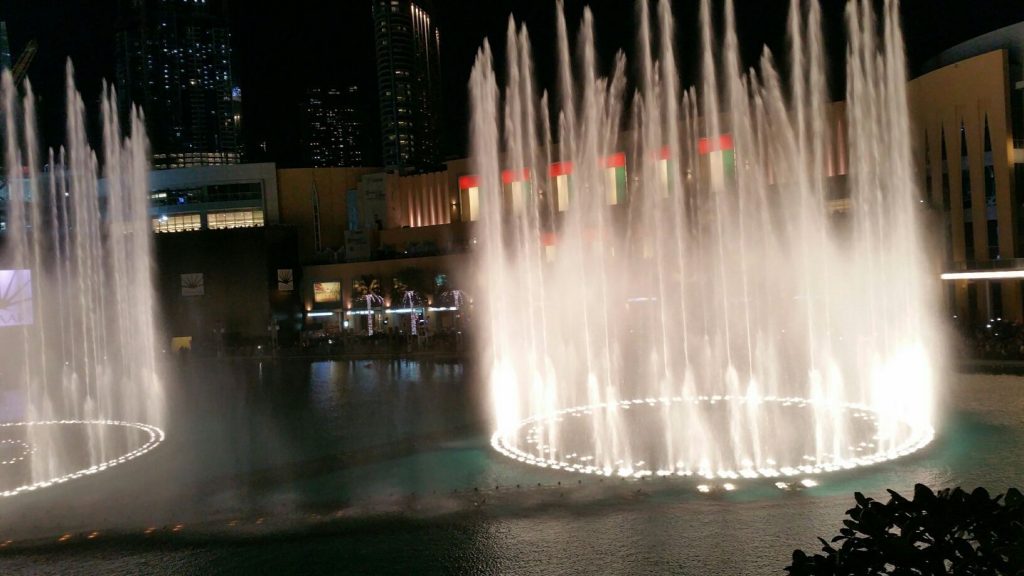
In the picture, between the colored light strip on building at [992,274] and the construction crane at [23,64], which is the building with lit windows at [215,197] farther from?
the colored light strip on building at [992,274]

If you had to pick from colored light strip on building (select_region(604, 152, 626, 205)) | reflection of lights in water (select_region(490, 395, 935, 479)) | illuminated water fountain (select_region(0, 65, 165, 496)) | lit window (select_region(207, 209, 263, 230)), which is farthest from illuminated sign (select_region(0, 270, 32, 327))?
colored light strip on building (select_region(604, 152, 626, 205))

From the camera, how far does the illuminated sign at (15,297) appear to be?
28237 mm

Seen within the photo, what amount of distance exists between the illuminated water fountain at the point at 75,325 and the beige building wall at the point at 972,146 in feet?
91.3

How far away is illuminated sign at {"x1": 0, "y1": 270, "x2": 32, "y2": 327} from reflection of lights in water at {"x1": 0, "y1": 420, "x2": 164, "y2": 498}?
35.1ft

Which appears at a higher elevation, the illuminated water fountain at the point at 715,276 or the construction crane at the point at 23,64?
the construction crane at the point at 23,64

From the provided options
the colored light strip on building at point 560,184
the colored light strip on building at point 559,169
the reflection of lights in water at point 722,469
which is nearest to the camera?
the reflection of lights in water at point 722,469

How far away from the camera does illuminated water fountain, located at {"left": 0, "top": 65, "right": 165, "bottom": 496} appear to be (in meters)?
15.7

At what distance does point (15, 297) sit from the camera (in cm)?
2848

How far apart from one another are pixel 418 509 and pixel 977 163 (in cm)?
2957

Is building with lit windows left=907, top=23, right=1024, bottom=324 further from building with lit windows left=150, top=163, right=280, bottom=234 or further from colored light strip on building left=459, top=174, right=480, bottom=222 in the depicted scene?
building with lit windows left=150, top=163, right=280, bottom=234

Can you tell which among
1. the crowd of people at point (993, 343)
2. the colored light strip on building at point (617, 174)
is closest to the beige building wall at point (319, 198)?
the colored light strip on building at point (617, 174)

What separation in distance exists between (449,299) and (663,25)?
78.3 feet

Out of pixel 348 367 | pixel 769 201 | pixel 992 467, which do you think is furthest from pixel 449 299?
pixel 992 467

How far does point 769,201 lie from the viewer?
119 ft
